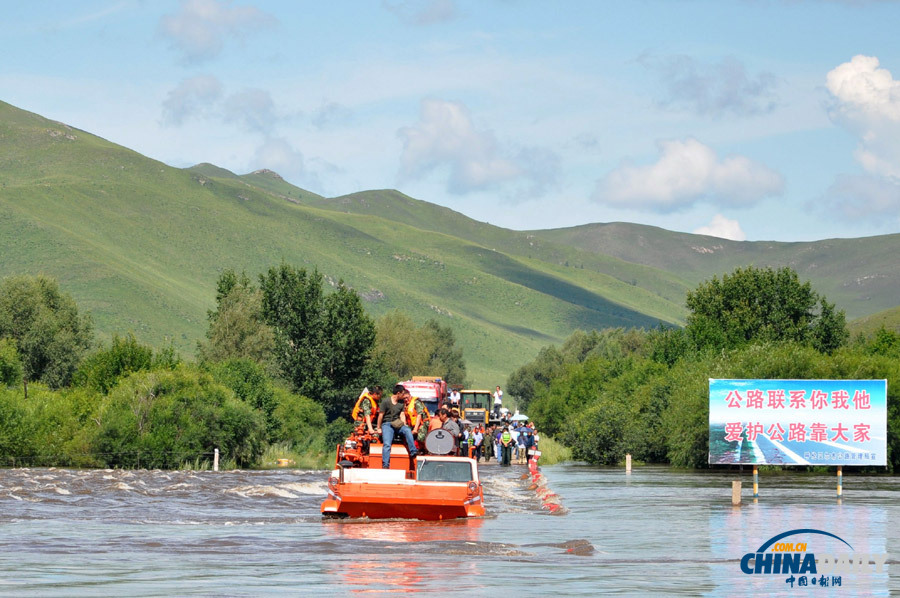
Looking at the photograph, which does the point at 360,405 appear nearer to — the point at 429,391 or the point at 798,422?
the point at 798,422

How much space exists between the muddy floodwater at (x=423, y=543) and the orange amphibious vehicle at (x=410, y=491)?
40 centimetres

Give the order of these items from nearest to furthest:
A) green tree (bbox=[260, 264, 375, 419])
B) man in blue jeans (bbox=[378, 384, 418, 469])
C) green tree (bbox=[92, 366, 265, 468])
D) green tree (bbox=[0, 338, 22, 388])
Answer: man in blue jeans (bbox=[378, 384, 418, 469]) < green tree (bbox=[92, 366, 265, 468]) < green tree (bbox=[0, 338, 22, 388]) < green tree (bbox=[260, 264, 375, 419])

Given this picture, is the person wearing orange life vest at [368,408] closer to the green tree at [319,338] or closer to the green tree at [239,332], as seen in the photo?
the green tree at [319,338]

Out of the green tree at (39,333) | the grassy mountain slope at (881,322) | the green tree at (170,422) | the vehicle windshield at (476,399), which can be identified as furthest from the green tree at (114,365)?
the grassy mountain slope at (881,322)

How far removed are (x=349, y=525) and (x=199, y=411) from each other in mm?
39450

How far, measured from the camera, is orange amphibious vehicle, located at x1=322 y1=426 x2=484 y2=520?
88.0 feet

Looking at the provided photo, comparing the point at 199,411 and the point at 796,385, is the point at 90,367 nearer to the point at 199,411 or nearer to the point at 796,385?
the point at 199,411

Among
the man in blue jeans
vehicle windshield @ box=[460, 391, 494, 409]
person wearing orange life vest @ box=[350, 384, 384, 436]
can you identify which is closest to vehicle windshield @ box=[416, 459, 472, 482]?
the man in blue jeans

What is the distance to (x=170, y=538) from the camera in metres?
23.4

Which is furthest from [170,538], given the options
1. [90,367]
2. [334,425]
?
[334,425]

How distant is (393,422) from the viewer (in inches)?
1117

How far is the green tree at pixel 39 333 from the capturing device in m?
104

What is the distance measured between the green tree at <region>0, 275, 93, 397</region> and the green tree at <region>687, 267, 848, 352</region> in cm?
4816

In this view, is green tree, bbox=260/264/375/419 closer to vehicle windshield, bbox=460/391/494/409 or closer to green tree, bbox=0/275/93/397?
vehicle windshield, bbox=460/391/494/409
